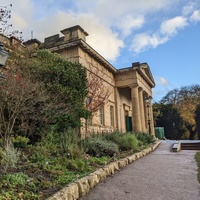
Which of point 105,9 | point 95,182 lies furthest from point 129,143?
point 105,9

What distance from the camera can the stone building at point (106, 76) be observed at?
13.2m

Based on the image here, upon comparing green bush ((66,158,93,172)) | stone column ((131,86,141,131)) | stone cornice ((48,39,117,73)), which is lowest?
green bush ((66,158,93,172))

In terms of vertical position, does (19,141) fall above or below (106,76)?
below

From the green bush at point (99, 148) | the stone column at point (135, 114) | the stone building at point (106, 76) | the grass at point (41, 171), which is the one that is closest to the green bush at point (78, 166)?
the grass at point (41, 171)

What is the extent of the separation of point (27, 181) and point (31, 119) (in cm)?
454

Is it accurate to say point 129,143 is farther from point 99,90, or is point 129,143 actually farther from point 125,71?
point 125,71

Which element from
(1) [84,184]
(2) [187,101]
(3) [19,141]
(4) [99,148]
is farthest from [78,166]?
(2) [187,101]

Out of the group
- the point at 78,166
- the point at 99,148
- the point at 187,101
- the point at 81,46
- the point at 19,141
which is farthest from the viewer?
the point at 187,101

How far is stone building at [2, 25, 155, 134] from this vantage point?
1319 cm

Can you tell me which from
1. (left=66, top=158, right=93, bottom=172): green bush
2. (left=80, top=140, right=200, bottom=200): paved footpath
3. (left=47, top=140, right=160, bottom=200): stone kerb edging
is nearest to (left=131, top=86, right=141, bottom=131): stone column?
(left=80, top=140, right=200, bottom=200): paved footpath

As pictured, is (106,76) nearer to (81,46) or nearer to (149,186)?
(81,46)

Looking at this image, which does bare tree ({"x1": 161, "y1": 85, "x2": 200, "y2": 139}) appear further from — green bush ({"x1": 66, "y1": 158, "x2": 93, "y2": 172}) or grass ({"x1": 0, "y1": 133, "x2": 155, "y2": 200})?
green bush ({"x1": 66, "y1": 158, "x2": 93, "y2": 172})

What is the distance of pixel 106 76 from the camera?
16.9 meters

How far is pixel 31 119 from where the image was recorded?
319 inches
